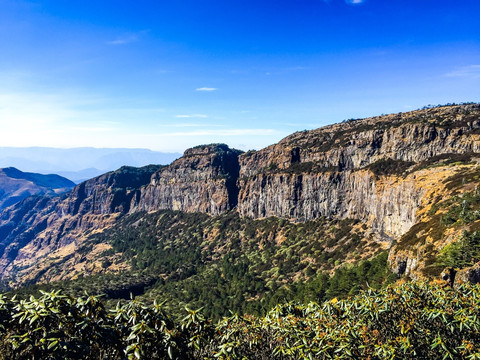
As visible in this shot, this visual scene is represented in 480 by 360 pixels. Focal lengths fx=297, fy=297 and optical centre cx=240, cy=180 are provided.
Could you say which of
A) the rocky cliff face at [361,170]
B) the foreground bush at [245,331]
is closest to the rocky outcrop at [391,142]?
the rocky cliff face at [361,170]

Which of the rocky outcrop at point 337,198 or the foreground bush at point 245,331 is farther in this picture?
the rocky outcrop at point 337,198

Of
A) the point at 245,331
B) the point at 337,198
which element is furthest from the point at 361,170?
the point at 245,331

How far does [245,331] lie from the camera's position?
2042cm

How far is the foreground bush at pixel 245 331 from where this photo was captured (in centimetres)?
1416

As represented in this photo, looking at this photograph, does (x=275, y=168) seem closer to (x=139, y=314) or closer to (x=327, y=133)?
(x=327, y=133)

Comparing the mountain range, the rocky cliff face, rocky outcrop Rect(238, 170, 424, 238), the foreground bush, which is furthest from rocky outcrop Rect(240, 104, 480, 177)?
the foreground bush

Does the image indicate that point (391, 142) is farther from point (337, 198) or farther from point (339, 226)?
point (339, 226)

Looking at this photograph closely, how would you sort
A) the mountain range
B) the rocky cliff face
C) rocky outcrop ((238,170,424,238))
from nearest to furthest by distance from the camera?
1. the mountain range
2. rocky outcrop ((238,170,424,238))
3. the rocky cliff face

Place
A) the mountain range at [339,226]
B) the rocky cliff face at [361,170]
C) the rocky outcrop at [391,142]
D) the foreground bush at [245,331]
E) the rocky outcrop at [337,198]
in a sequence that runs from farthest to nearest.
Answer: the rocky outcrop at [391,142] → the rocky cliff face at [361,170] → the rocky outcrop at [337,198] → the mountain range at [339,226] → the foreground bush at [245,331]

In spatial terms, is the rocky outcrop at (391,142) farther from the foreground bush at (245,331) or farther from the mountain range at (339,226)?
the foreground bush at (245,331)

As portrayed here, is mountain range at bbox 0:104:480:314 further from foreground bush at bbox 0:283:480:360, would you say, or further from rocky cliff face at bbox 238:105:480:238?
foreground bush at bbox 0:283:480:360

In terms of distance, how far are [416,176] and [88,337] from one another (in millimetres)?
102091

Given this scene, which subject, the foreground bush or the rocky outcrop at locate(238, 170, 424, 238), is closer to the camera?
the foreground bush

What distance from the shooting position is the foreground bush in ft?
46.5
